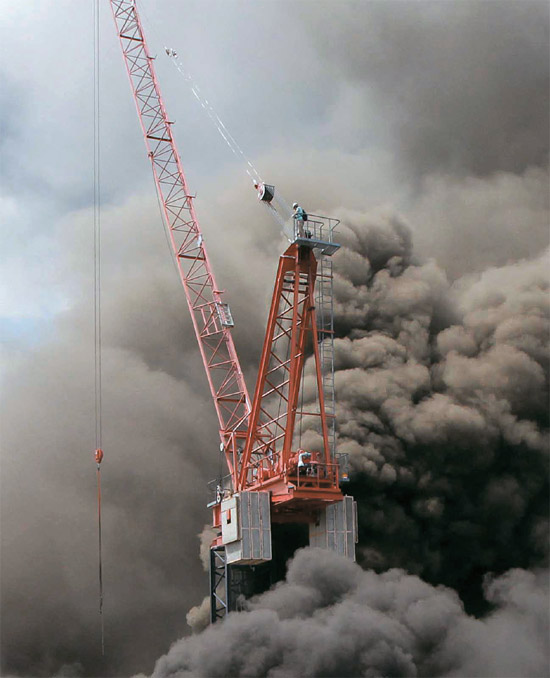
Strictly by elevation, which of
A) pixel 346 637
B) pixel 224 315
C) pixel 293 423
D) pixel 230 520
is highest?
pixel 224 315

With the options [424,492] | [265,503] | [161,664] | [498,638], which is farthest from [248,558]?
[424,492]

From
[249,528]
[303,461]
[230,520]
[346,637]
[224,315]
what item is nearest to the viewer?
[346,637]

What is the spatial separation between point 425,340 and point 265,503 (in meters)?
29.1

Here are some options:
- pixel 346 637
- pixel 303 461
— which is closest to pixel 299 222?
pixel 303 461

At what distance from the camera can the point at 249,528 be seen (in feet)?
177

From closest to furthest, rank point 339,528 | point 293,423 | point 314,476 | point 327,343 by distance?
point 293,423, point 314,476, point 339,528, point 327,343

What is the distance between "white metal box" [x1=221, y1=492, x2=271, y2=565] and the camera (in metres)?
53.7

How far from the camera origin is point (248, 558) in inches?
2101

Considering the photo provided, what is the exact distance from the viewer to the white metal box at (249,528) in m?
53.7

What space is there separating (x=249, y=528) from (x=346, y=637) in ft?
28.2

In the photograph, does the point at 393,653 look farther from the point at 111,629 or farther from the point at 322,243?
the point at 111,629

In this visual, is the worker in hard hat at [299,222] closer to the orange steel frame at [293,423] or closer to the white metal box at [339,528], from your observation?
the orange steel frame at [293,423]

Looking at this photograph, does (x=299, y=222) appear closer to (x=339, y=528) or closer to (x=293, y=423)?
(x=293, y=423)

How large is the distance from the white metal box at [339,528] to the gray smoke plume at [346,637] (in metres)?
1.26
